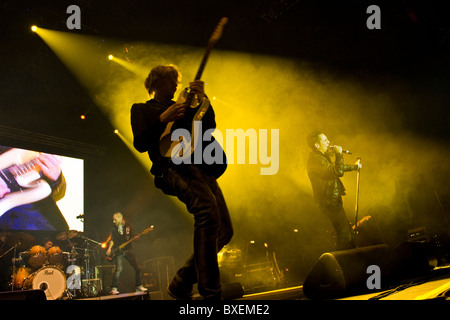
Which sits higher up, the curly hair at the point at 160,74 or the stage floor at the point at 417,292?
the curly hair at the point at 160,74

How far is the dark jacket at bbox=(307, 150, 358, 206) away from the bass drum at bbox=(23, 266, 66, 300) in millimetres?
5720

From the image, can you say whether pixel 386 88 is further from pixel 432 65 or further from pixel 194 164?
pixel 194 164

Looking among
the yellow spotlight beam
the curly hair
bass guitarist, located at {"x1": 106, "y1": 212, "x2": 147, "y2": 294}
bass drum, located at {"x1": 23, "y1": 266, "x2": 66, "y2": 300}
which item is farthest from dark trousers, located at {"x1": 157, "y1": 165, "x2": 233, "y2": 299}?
bass guitarist, located at {"x1": 106, "y1": 212, "x2": 147, "y2": 294}

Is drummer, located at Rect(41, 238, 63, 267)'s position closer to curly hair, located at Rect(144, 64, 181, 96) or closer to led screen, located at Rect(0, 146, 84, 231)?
led screen, located at Rect(0, 146, 84, 231)

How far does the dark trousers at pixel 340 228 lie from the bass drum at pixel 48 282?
18.8ft

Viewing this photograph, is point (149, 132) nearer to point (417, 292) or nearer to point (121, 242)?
point (417, 292)

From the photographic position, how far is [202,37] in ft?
23.4

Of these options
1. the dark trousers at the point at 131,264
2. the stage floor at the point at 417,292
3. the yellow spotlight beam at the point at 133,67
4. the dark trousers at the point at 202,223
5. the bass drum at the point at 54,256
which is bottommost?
the dark trousers at the point at 131,264

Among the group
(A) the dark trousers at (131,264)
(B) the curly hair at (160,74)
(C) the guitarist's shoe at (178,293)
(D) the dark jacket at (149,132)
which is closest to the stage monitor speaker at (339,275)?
(C) the guitarist's shoe at (178,293)

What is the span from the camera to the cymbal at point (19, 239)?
7492 mm

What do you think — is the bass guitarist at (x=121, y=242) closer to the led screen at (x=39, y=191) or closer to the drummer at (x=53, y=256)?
the drummer at (x=53, y=256)

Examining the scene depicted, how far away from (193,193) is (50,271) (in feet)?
20.3

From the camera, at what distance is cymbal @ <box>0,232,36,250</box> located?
749cm

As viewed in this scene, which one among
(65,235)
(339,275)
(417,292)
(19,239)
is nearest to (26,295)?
(339,275)
